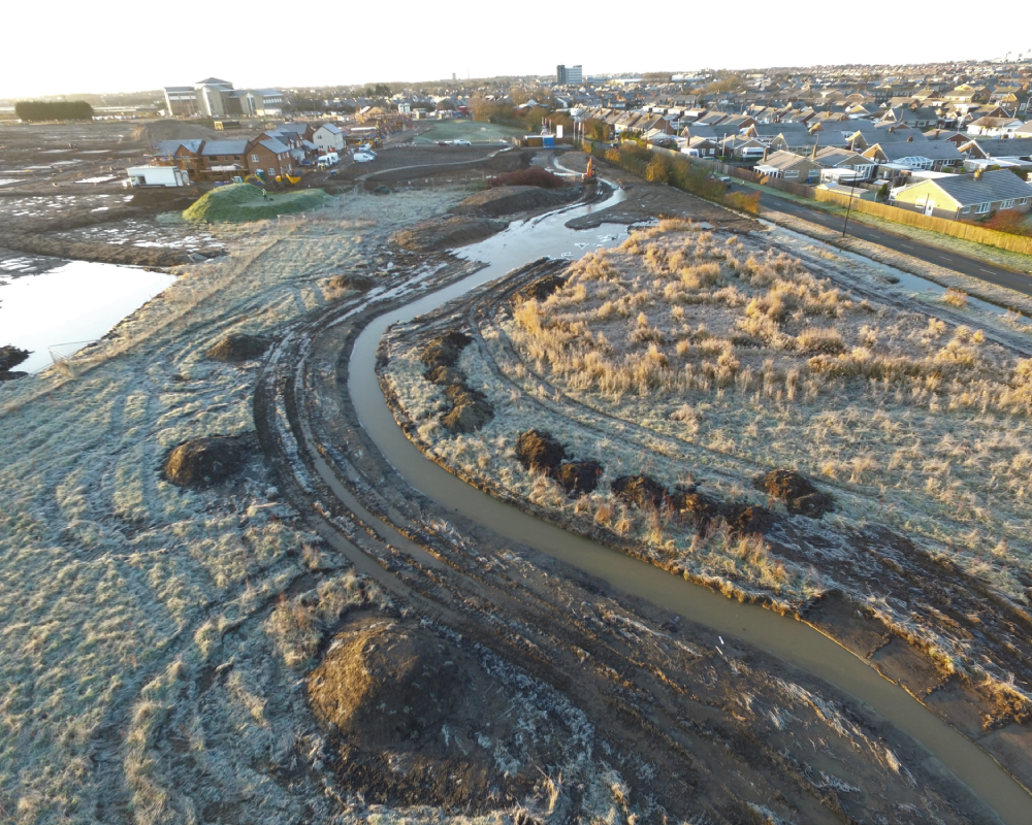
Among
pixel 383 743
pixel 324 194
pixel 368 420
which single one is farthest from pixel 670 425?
pixel 324 194

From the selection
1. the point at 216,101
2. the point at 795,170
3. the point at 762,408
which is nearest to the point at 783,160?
the point at 795,170

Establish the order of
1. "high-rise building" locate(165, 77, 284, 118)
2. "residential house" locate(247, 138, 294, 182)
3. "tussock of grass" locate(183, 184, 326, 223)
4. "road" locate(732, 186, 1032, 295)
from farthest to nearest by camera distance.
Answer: "high-rise building" locate(165, 77, 284, 118) < "residential house" locate(247, 138, 294, 182) < "tussock of grass" locate(183, 184, 326, 223) < "road" locate(732, 186, 1032, 295)

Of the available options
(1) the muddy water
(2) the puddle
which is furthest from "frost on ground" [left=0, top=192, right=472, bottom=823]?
(1) the muddy water

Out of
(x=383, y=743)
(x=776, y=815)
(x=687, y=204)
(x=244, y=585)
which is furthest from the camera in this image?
(x=687, y=204)

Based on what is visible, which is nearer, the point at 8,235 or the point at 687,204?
the point at 8,235

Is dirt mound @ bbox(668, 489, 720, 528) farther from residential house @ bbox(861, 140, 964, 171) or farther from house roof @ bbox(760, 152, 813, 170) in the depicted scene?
residential house @ bbox(861, 140, 964, 171)

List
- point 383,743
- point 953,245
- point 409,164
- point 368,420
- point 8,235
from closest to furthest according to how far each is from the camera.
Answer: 1. point 383,743
2. point 368,420
3. point 953,245
4. point 8,235
5. point 409,164

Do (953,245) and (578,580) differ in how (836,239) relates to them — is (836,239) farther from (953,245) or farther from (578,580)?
(578,580)
